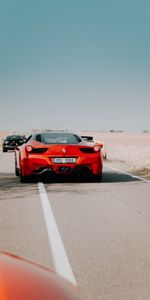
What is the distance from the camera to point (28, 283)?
1.97m

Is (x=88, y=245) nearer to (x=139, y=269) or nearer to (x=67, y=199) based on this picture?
(x=139, y=269)

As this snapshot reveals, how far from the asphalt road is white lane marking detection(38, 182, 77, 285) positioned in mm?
49

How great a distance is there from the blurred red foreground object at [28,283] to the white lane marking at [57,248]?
202cm

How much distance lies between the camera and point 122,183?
14.1 meters

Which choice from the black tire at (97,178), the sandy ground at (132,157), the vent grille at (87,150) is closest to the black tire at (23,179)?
the vent grille at (87,150)

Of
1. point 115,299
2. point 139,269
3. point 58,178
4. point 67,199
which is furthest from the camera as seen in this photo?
point 58,178

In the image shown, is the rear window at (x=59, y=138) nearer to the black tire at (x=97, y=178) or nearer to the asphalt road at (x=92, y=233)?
the black tire at (x=97, y=178)

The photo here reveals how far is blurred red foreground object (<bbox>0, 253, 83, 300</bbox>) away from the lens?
183 centimetres

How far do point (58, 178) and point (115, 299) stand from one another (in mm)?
11806

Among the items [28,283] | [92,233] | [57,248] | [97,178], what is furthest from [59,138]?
[28,283]

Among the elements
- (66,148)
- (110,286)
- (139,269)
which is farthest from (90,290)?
(66,148)

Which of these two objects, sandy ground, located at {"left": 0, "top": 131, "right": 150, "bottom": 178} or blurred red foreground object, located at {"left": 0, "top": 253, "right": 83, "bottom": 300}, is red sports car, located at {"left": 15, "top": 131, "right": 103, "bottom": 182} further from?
blurred red foreground object, located at {"left": 0, "top": 253, "right": 83, "bottom": 300}

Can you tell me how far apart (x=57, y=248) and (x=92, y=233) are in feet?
3.11

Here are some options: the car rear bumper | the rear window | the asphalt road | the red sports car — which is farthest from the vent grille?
the asphalt road
